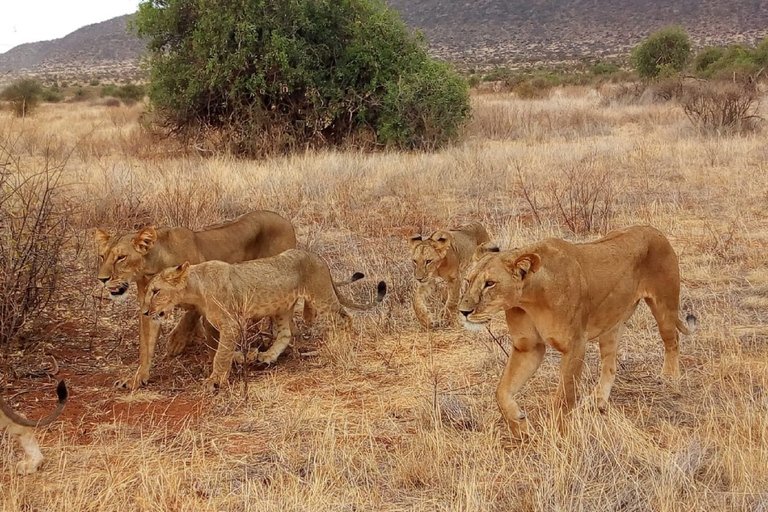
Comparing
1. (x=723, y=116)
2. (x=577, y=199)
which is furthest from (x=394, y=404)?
(x=723, y=116)

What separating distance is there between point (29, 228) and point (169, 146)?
1212 cm

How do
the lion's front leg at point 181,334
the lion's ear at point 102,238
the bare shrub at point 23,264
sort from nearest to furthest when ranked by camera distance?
1. the lion's ear at point 102,238
2. the bare shrub at point 23,264
3. the lion's front leg at point 181,334

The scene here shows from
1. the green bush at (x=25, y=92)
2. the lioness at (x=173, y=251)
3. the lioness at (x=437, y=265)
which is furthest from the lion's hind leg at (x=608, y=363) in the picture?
the green bush at (x=25, y=92)

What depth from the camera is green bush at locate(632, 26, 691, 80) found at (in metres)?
36.9

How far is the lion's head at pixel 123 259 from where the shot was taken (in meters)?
5.54

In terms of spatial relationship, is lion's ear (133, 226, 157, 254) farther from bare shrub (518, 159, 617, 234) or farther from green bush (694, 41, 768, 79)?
green bush (694, 41, 768, 79)

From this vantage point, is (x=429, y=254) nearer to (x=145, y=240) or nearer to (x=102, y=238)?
(x=145, y=240)

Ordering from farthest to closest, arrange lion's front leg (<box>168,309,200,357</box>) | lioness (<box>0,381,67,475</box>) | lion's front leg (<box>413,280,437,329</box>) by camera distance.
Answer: lion's front leg (<box>413,280,437,329</box>) → lion's front leg (<box>168,309,200,357</box>) → lioness (<box>0,381,67,475</box>)

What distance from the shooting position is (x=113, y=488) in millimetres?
3975

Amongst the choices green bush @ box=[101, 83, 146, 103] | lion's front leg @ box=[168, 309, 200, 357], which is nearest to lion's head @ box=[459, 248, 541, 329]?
lion's front leg @ box=[168, 309, 200, 357]

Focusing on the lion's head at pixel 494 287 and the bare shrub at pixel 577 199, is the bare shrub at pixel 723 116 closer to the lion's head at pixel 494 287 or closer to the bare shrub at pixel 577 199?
the bare shrub at pixel 577 199

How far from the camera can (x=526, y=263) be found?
4.05m

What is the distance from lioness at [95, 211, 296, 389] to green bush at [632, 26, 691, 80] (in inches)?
1278

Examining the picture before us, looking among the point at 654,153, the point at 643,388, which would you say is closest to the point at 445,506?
the point at 643,388
